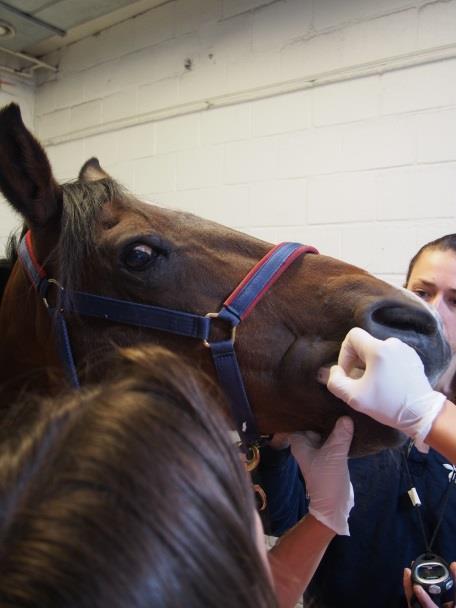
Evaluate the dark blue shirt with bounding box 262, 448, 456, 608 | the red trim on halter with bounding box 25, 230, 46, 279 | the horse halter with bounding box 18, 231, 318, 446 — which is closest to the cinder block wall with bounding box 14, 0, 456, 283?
the dark blue shirt with bounding box 262, 448, 456, 608

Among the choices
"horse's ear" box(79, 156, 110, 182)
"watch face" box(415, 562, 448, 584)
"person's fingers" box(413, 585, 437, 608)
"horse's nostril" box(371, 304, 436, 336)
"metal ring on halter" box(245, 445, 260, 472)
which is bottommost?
"person's fingers" box(413, 585, 437, 608)

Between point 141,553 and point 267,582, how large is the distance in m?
0.13

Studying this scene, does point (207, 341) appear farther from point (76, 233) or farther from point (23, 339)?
point (23, 339)

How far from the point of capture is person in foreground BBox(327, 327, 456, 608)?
0.79 meters

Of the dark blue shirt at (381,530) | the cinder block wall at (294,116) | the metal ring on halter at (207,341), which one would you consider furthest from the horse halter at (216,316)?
the cinder block wall at (294,116)

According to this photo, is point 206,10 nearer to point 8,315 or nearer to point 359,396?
point 8,315

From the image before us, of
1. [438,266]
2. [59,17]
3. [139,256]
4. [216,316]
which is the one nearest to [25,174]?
[139,256]

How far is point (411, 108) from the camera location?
2.08m

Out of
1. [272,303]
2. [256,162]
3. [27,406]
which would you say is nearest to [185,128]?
[256,162]

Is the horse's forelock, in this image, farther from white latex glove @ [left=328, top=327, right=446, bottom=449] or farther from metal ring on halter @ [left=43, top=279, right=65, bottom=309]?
white latex glove @ [left=328, top=327, right=446, bottom=449]

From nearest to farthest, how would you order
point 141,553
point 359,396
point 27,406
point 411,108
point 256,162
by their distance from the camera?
point 141,553 → point 27,406 → point 359,396 → point 411,108 → point 256,162

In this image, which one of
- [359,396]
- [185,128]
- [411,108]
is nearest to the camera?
[359,396]

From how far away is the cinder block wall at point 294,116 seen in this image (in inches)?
81.1

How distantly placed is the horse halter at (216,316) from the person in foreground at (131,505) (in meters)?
0.48
